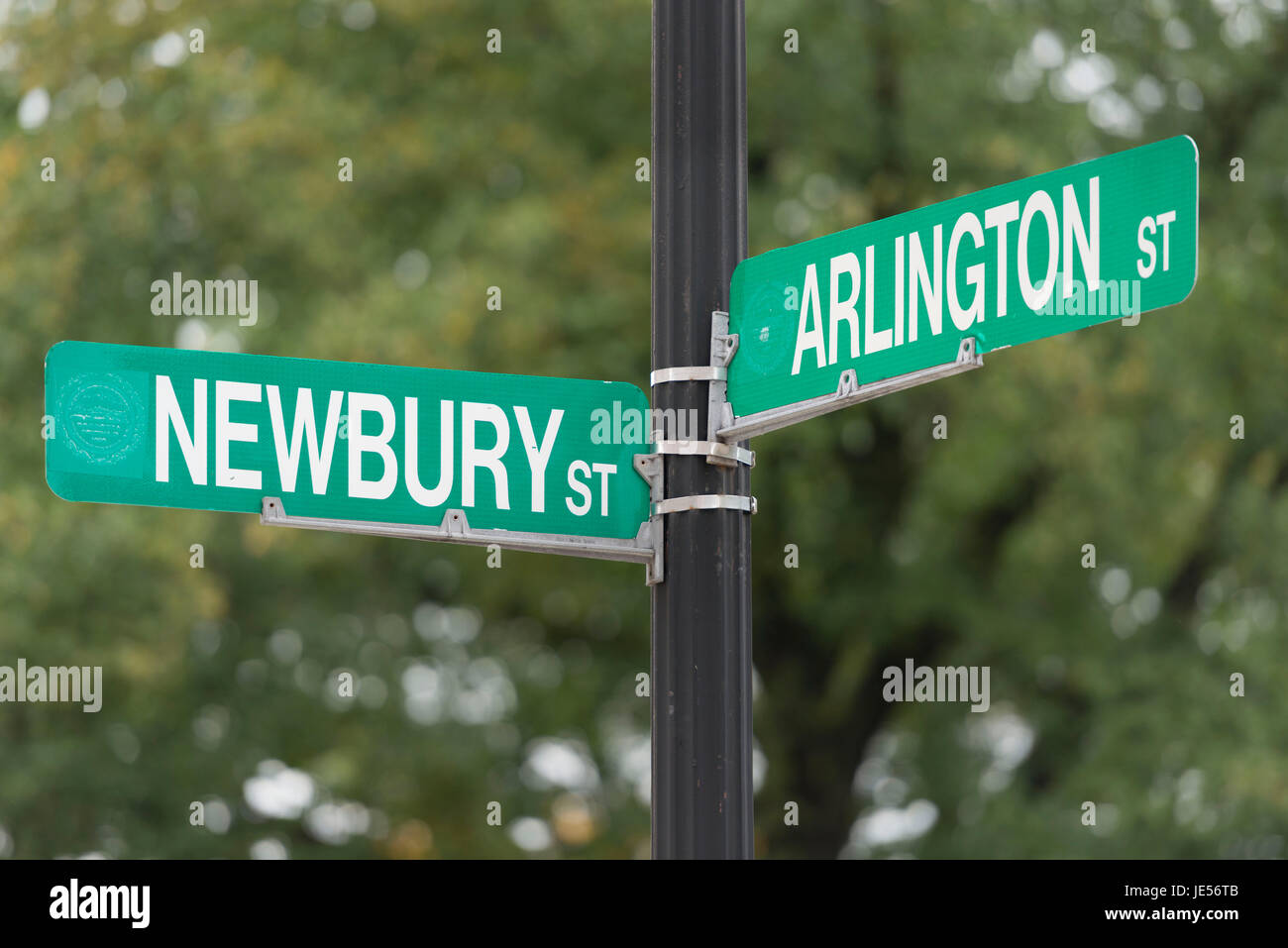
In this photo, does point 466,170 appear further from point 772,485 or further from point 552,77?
point 772,485

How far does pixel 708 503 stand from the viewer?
3576 mm

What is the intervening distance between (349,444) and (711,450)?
0.71m

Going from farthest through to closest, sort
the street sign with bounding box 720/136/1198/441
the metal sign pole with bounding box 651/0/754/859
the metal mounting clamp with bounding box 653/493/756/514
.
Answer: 1. the metal mounting clamp with bounding box 653/493/756/514
2. the metal sign pole with bounding box 651/0/754/859
3. the street sign with bounding box 720/136/1198/441

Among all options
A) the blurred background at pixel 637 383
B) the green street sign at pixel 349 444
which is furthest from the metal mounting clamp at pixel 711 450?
the blurred background at pixel 637 383

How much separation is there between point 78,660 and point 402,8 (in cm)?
431

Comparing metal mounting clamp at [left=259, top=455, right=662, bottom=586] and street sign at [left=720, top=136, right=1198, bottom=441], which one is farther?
metal mounting clamp at [left=259, top=455, right=662, bottom=586]

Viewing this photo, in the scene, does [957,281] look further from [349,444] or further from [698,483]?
[349,444]

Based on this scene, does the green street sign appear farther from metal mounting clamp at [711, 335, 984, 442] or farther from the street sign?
the street sign

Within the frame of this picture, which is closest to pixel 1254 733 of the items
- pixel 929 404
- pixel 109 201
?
pixel 929 404

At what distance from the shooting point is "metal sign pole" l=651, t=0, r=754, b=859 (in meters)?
3.47

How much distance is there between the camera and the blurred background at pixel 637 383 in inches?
436

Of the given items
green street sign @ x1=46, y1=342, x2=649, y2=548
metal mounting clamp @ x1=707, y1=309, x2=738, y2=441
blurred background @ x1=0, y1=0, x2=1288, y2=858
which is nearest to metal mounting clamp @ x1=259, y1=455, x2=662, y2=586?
green street sign @ x1=46, y1=342, x2=649, y2=548

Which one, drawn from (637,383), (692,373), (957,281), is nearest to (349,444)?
(692,373)

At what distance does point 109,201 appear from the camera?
11.5 meters
